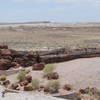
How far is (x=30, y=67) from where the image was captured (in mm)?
28000

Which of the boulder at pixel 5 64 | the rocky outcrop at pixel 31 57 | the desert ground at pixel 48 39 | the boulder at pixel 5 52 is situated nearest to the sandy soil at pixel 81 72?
the rocky outcrop at pixel 31 57

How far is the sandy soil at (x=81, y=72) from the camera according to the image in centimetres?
2333

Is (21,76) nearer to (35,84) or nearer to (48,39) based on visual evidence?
(35,84)

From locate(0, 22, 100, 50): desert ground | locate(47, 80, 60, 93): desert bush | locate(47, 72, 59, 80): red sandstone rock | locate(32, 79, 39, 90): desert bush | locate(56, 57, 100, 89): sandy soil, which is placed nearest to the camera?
locate(47, 80, 60, 93): desert bush

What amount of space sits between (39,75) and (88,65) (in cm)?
341

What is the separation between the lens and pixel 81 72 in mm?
24703

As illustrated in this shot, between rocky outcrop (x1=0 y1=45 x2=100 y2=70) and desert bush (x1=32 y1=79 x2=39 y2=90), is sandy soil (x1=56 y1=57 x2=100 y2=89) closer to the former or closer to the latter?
rocky outcrop (x1=0 y1=45 x2=100 y2=70)

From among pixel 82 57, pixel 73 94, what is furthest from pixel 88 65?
pixel 73 94

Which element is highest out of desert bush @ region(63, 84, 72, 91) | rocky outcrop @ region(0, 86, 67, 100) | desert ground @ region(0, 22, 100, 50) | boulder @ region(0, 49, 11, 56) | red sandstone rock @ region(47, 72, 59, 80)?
rocky outcrop @ region(0, 86, 67, 100)

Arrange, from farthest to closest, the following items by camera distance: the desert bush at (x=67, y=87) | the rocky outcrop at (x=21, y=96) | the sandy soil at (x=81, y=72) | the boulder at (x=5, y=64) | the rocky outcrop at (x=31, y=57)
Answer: the rocky outcrop at (x=31, y=57) → the boulder at (x=5, y=64) → the sandy soil at (x=81, y=72) → the desert bush at (x=67, y=87) → the rocky outcrop at (x=21, y=96)

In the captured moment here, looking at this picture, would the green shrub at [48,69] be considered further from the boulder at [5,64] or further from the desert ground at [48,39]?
the desert ground at [48,39]

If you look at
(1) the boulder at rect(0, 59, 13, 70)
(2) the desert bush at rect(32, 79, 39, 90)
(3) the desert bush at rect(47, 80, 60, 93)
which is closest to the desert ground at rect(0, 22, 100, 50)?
(1) the boulder at rect(0, 59, 13, 70)

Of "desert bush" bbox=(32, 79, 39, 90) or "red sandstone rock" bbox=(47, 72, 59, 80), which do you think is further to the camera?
"red sandstone rock" bbox=(47, 72, 59, 80)

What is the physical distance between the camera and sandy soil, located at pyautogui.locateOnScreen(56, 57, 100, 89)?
76.5 feet
